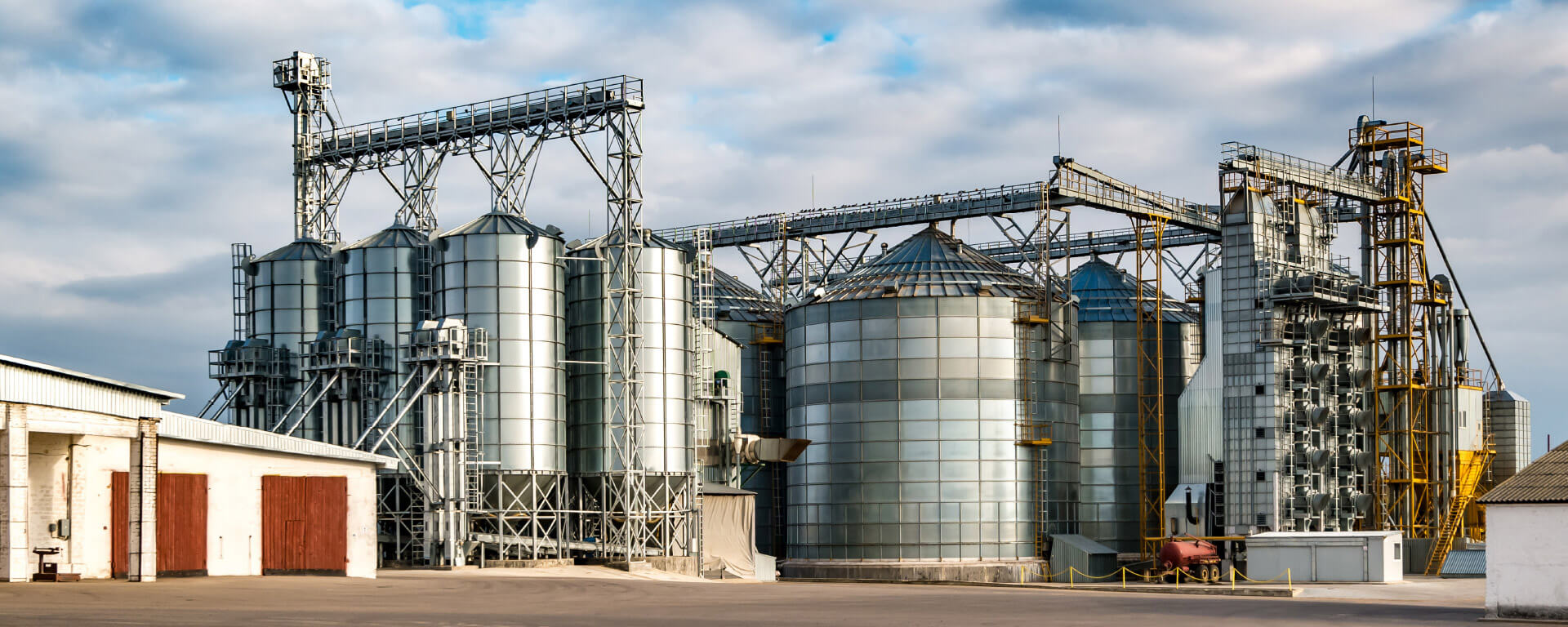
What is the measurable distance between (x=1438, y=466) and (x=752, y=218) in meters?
38.5

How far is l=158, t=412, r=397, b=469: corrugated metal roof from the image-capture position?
4953 centimetres

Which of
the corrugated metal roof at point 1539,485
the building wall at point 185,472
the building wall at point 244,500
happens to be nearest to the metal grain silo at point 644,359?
the building wall at point 185,472

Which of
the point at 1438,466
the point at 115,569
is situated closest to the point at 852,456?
the point at 1438,466

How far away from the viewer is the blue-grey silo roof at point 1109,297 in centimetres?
8312

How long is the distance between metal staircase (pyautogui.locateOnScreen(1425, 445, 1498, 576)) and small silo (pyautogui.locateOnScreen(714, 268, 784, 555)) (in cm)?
3083

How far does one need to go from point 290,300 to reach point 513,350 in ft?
38.1

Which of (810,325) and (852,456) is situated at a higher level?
(810,325)

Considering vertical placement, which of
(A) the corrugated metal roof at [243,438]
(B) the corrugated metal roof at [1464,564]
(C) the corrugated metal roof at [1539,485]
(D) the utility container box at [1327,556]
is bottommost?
(B) the corrugated metal roof at [1464,564]

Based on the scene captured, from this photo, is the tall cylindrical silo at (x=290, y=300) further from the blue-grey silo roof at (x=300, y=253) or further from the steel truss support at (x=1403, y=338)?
the steel truss support at (x=1403, y=338)

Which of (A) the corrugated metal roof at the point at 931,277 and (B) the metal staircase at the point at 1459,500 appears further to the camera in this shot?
(A) the corrugated metal roof at the point at 931,277

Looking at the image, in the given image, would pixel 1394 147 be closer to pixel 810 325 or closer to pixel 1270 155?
pixel 1270 155

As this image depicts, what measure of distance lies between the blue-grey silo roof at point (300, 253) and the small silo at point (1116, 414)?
1409 inches

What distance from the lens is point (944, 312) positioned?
246 ft

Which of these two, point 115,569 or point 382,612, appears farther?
point 115,569
